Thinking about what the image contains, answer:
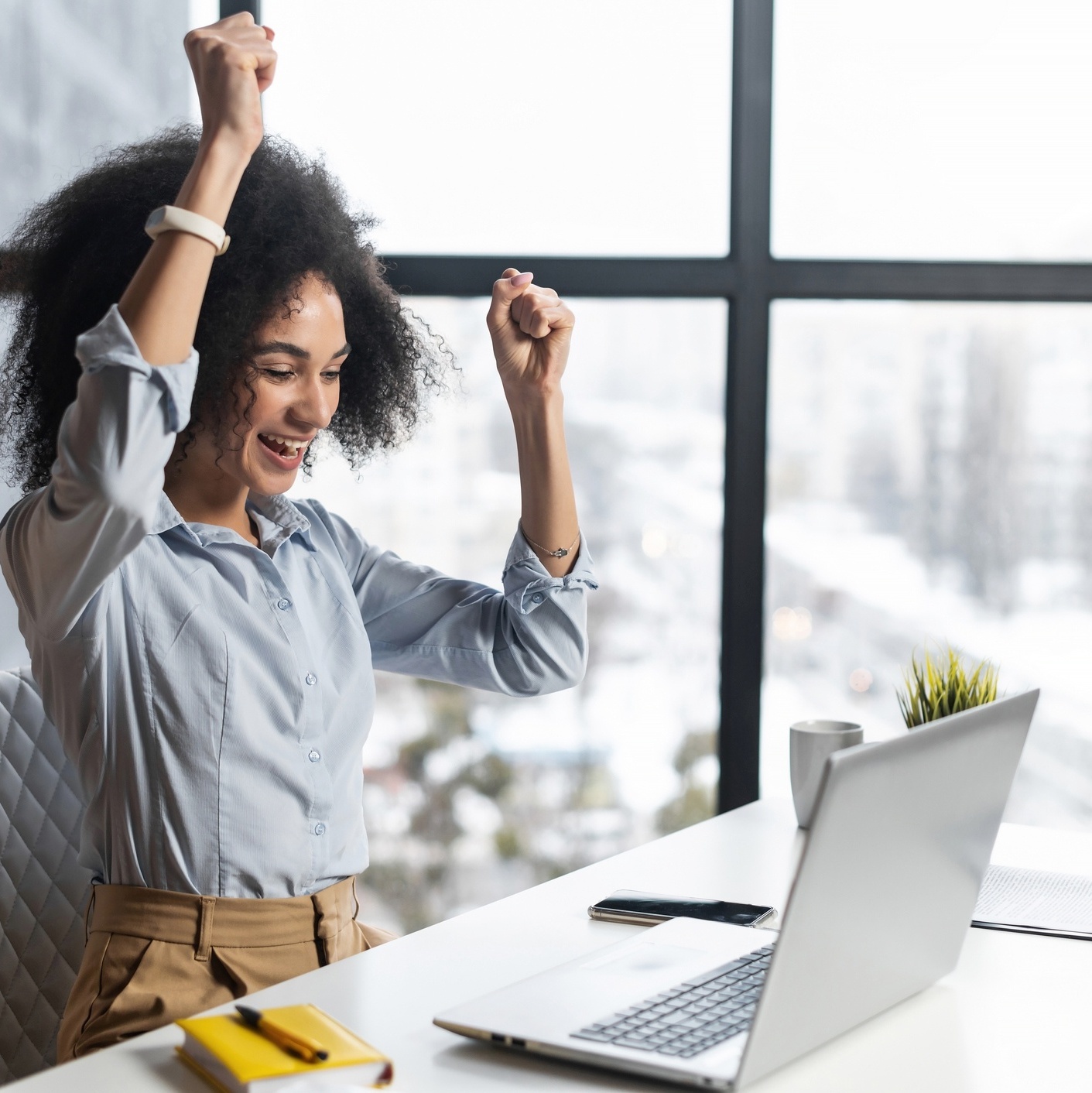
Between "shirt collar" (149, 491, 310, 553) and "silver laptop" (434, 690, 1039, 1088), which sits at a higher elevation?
"shirt collar" (149, 491, 310, 553)

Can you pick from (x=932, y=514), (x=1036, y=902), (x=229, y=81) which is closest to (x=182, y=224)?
(x=229, y=81)

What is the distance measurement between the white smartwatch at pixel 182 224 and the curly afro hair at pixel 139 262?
1.10 ft

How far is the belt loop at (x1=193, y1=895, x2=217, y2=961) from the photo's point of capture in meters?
1.26

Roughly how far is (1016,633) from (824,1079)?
1.65 metres

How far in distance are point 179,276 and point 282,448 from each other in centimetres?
42

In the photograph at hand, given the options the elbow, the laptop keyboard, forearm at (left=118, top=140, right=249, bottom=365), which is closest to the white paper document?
the laptop keyboard

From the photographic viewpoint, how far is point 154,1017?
3.95 ft

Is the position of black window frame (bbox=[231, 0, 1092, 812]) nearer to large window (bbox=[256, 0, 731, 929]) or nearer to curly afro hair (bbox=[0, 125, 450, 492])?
large window (bbox=[256, 0, 731, 929])

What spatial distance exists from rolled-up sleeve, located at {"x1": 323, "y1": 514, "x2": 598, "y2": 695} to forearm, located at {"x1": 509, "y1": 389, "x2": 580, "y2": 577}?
0.02 m

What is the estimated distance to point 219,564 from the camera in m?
1.41

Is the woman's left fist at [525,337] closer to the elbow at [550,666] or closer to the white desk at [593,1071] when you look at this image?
the elbow at [550,666]

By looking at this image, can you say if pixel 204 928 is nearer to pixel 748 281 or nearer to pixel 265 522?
pixel 265 522

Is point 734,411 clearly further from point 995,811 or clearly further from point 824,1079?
point 824,1079

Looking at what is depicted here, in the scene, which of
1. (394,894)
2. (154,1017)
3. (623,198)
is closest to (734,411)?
(623,198)
